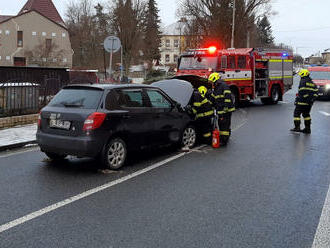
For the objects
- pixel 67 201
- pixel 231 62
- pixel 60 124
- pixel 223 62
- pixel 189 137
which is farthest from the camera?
pixel 231 62

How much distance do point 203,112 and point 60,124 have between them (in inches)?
142

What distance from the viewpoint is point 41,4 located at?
6431 centimetres

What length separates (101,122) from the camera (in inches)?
249

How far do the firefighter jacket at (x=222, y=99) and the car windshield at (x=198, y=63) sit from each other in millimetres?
7486

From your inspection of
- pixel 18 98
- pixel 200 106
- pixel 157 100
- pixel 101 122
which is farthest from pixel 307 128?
pixel 18 98

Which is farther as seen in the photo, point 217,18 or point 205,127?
point 217,18

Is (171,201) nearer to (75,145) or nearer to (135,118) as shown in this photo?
(75,145)

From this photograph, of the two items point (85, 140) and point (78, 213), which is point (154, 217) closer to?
point (78, 213)

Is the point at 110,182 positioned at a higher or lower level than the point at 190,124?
lower

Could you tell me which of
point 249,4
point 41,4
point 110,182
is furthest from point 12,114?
point 41,4

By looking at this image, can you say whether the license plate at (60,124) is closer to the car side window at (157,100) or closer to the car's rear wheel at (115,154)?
the car's rear wheel at (115,154)

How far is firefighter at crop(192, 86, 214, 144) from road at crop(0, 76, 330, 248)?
95 cm

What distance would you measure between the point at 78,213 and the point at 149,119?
3.07m

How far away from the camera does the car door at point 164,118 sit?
24.9ft
